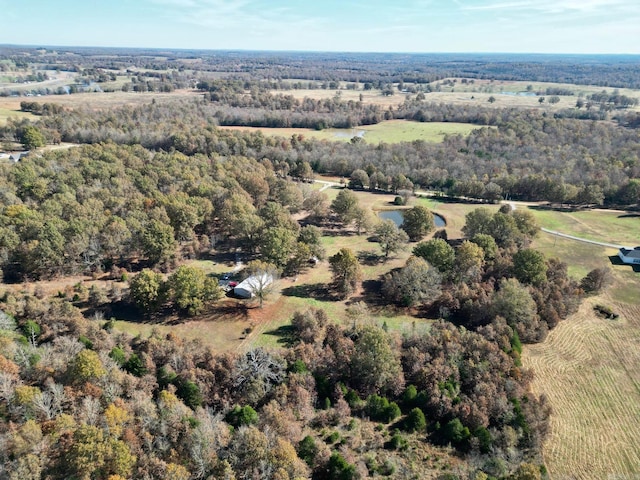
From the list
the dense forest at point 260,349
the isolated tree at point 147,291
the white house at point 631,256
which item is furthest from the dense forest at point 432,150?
the isolated tree at point 147,291

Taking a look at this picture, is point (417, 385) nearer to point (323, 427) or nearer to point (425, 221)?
point (323, 427)

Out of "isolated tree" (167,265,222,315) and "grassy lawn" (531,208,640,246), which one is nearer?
"isolated tree" (167,265,222,315)

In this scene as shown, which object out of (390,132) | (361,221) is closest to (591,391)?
(361,221)

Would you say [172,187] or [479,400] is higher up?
[172,187]

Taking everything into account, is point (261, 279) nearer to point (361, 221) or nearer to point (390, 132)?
point (361, 221)

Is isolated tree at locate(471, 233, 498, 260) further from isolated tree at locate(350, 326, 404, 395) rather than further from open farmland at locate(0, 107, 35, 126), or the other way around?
open farmland at locate(0, 107, 35, 126)

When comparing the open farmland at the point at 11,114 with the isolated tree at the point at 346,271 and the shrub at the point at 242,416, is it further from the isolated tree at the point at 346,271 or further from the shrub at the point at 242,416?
the shrub at the point at 242,416

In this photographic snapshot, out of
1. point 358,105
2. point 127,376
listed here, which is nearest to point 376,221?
point 127,376

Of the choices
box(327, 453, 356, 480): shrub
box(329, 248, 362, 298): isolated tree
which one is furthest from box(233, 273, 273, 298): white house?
box(327, 453, 356, 480): shrub
